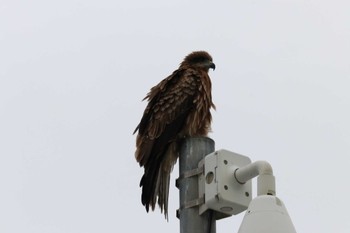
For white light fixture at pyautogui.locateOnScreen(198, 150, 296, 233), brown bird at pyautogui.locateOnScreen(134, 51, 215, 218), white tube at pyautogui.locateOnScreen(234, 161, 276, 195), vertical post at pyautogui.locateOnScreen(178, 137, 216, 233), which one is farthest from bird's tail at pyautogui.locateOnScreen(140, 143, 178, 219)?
white tube at pyautogui.locateOnScreen(234, 161, 276, 195)

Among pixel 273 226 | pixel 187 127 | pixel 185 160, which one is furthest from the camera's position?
pixel 187 127

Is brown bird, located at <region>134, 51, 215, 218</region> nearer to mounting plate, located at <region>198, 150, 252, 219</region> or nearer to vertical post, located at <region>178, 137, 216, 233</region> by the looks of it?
vertical post, located at <region>178, 137, 216, 233</region>

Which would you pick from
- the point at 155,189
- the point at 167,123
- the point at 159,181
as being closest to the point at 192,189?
the point at 155,189

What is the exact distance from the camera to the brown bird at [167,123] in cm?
669

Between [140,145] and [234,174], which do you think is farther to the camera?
[140,145]

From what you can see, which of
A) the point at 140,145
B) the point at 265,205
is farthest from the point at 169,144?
the point at 265,205

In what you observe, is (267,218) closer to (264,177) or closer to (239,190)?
(264,177)

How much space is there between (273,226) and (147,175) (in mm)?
2995

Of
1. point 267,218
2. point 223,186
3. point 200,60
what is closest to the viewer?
point 267,218

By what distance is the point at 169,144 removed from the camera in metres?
6.98

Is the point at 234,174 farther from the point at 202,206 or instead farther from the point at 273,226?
the point at 273,226

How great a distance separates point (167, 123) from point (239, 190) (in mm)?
3164

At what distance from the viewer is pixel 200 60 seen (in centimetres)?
897

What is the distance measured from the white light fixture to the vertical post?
0.04 metres
